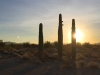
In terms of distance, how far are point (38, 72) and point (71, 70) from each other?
3.06 meters

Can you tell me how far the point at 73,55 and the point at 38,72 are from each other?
8616 millimetres

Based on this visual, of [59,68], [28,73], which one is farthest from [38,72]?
[59,68]

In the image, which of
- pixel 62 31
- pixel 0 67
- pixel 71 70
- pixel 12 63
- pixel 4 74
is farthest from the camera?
pixel 62 31

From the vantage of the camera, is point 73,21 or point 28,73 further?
point 73,21

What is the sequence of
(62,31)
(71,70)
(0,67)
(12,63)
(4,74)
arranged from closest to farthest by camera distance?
Answer: (4,74)
(71,70)
(0,67)
(12,63)
(62,31)

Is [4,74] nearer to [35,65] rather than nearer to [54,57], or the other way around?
[35,65]

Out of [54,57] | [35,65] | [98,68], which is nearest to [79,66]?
[98,68]

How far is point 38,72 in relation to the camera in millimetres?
20016

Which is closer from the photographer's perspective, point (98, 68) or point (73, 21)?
point (98, 68)

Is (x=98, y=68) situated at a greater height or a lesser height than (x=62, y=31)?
lesser

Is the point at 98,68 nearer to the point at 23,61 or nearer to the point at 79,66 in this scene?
the point at 79,66

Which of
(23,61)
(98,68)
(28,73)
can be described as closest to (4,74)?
(28,73)

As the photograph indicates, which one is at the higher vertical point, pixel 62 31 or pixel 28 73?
pixel 62 31

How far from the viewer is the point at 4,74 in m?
19.2
